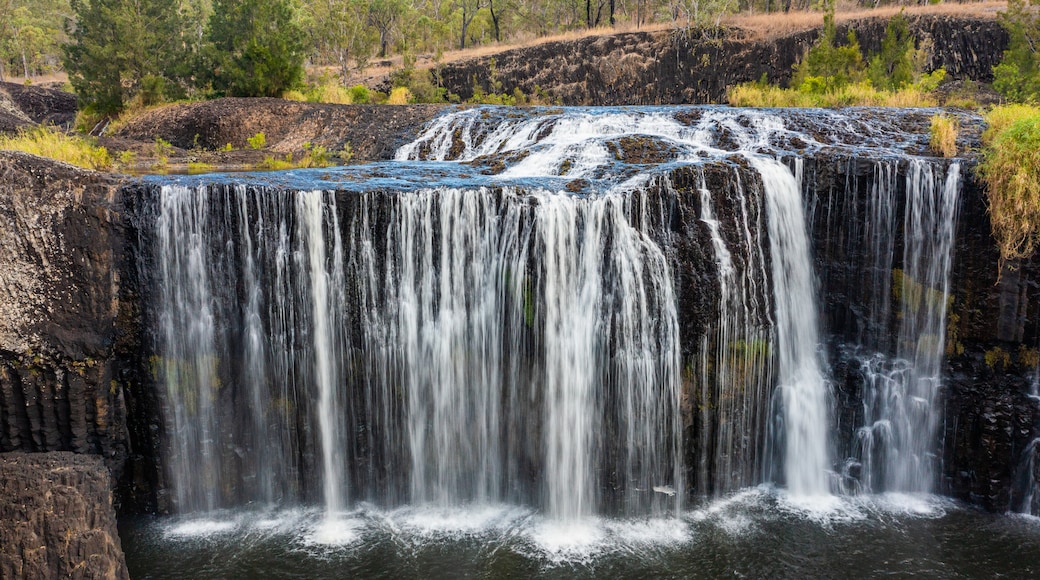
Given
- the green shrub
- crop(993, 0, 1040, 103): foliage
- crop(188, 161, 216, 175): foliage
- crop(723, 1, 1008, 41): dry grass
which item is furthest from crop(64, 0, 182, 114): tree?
crop(993, 0, 1040, 103): foliage

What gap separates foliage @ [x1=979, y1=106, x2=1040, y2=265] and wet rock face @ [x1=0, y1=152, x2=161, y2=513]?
12.5 m

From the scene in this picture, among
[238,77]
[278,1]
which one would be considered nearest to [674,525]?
[238,77]

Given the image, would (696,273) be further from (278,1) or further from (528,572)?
(278,1)

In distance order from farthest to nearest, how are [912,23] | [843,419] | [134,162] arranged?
[912,23] → [134,162] → [843,419]

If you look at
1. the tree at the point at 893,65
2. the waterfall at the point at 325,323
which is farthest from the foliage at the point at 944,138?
the waterfall at the point at 325,323

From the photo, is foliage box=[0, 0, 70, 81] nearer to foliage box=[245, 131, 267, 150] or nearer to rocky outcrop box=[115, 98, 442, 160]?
rocky outcrop box=[115, 98, 442, 160]

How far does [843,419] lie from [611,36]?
2035cm

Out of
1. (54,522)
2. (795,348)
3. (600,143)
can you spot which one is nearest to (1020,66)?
(600,143)

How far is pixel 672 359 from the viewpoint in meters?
10.5

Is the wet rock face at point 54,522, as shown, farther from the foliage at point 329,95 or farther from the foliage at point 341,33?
the foliage at point 341,33

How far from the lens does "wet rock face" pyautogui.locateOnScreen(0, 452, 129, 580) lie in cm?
765

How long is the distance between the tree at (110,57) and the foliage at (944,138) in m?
19.2

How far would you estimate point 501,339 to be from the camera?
1050cm

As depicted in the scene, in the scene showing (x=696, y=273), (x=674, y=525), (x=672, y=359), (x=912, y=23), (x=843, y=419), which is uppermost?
(x=912, y=23)
